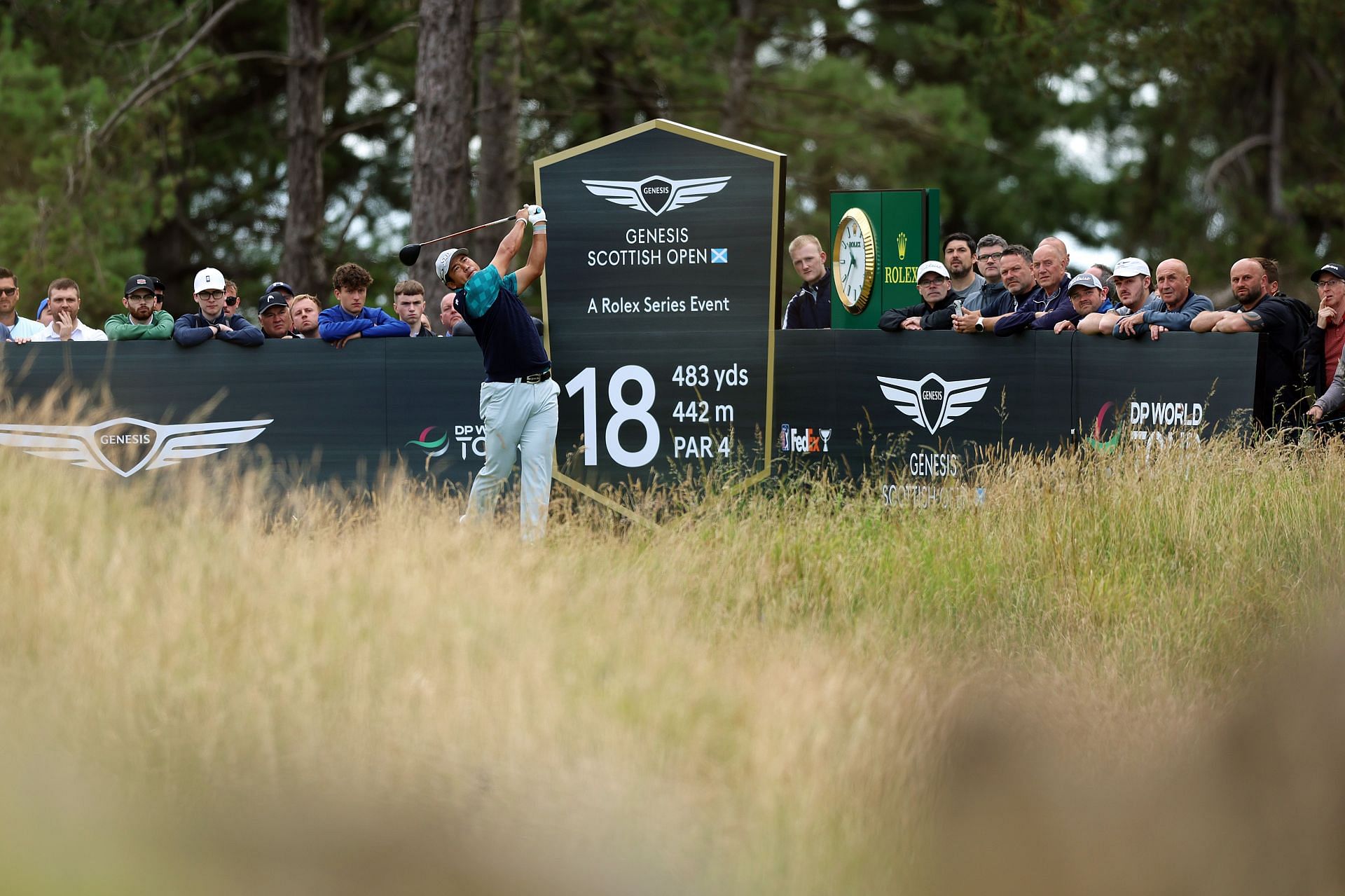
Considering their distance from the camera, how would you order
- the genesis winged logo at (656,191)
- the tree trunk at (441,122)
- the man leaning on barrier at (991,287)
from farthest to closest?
the tree trunk at (441,122)
the man leaning on barrier at (991,287)
the genesis winged logo at (656,191)

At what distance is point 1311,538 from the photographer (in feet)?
28.1

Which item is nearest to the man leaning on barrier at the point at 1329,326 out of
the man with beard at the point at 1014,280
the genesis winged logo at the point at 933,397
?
the man with beard at the point at 1014,280

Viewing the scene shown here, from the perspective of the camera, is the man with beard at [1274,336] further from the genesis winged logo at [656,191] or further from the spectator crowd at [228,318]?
the spectator crowd at [228,318]

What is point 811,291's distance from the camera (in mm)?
11953

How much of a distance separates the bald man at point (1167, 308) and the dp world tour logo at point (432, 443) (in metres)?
4.84

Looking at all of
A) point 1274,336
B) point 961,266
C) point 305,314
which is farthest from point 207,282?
point 1274,336

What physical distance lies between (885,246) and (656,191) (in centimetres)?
183

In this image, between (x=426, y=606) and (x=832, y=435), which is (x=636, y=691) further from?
(x=832, y=435)

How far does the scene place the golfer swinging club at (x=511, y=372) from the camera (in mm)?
9844

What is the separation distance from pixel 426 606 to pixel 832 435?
16.0 ft

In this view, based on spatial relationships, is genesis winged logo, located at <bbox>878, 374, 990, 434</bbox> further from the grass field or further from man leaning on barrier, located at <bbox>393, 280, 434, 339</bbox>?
man leaning on barrier, located at <bbox>393, 280, 434, 339</bbox>

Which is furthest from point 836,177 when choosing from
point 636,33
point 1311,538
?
point 1311,538

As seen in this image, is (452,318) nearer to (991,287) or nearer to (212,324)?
(212,324)

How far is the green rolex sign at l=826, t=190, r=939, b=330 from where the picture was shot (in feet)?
36.5
